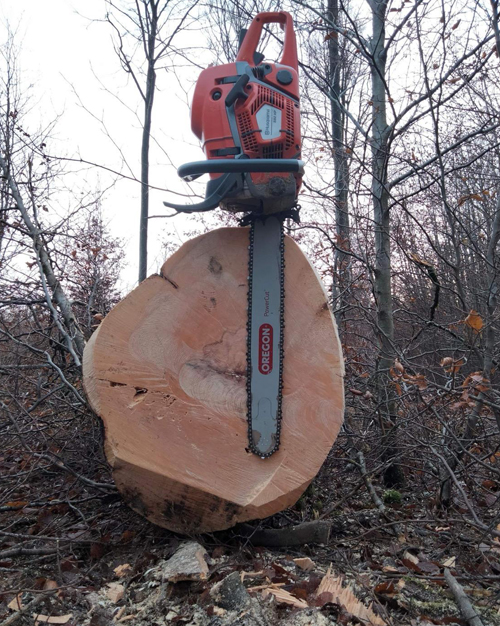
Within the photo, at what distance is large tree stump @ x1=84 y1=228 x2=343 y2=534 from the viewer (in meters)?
2.41

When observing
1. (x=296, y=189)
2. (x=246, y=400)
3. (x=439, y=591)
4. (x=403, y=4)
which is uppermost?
(x=403, y=4)

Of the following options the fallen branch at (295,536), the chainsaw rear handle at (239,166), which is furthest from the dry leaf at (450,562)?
the chainsaw rear handle at (239,166)

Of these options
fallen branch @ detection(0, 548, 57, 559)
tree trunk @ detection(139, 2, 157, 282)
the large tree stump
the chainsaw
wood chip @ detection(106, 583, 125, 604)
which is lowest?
wood chip @ detection(106, 583, 125, 604)

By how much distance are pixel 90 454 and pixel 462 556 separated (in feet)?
7.83

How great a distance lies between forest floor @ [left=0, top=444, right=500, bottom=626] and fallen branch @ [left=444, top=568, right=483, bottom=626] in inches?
0.7

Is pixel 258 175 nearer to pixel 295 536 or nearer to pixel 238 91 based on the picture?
pixel 238 91

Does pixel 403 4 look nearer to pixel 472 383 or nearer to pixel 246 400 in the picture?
pixel 472 383

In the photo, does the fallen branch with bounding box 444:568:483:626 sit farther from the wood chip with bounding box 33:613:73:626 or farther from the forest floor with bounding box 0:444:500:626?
the wood chip with bounding box 33:613:73:626

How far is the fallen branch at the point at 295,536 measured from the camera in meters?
2.56

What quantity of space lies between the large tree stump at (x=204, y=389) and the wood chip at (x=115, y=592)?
14.8 inches

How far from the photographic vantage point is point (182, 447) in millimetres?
2451

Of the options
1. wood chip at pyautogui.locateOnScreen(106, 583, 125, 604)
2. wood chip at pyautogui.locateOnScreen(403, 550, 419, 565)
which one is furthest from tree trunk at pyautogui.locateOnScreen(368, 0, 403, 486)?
wood chip at pyautogui.locateOnScreen(106, 583, 125, 604)

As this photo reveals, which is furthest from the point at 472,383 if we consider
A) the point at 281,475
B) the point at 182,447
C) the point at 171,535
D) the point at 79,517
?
the point at 79,517

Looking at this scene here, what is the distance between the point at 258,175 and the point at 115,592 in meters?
2.02
